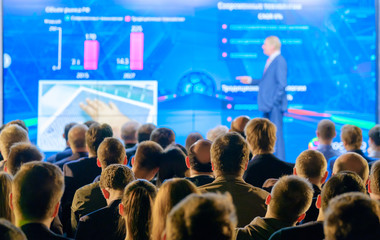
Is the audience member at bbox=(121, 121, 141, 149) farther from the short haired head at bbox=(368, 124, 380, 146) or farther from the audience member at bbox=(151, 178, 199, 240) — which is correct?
the audience member at bbox=(151, 178, 199, 240)

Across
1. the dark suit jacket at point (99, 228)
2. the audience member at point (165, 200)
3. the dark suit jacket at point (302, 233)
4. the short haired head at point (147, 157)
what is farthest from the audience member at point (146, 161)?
the audience member at point (165, 200)

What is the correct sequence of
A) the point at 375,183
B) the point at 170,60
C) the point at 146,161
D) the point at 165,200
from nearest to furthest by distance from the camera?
the point at 165,200, the point at 375,183, the point at 146,161, the point at 170,60

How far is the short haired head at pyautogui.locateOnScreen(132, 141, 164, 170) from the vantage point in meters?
3.84

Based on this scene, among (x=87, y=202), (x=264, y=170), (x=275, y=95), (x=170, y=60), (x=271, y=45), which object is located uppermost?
(x=271, y=45)

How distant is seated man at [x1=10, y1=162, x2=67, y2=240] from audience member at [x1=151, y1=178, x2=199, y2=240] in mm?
479

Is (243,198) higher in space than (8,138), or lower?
lower

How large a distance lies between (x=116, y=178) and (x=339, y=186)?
3.66ft

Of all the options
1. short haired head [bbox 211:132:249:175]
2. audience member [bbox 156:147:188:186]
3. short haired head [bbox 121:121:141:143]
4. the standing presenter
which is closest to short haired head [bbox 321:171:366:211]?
short haired head [bbox 211:132:249:175]

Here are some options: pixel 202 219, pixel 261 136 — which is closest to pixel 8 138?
pixel 261 136

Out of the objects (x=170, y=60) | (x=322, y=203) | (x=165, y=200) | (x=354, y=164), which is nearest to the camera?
(x=165, y=200)

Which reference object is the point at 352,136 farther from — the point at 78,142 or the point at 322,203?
the point at 322,203

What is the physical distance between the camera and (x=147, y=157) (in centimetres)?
384

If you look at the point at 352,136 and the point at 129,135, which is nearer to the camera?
the point at 352,136

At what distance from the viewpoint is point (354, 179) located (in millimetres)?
2521
